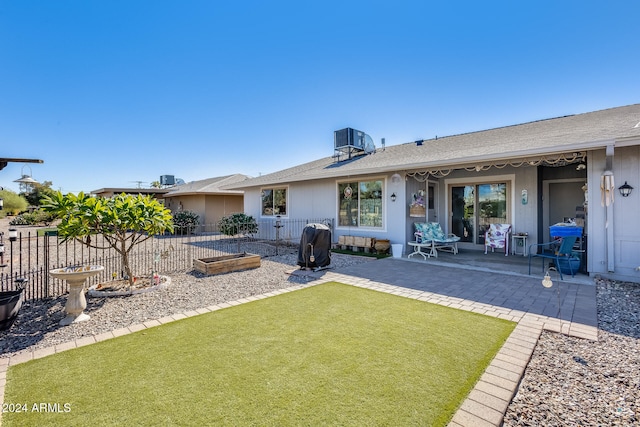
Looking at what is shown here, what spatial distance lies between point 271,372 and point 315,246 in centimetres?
438

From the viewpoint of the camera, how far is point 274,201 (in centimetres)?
1330

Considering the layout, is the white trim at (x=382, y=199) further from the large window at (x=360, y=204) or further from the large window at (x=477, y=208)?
the large window at (x=477, y=208)

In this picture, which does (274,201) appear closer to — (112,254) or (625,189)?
(112,254)

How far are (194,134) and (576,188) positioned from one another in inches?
711

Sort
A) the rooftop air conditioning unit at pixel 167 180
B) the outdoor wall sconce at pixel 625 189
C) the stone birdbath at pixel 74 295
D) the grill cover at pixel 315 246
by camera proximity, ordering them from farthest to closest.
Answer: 1. the rooftop air conditioning unit at pixel 167 180
2. the grill cover at pixel 315 246
3. the outdoor wall sconce at pixel 625 189
4. the stone birdbath at pixel 74 295

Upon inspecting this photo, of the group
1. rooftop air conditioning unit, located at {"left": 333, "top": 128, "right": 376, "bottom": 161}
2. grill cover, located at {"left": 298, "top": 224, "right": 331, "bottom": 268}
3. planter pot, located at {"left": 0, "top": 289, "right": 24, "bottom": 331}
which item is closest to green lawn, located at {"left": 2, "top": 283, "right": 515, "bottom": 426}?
planter pot, located at {"left": 0, "top": 289, "right": 24, "bottom": 331}

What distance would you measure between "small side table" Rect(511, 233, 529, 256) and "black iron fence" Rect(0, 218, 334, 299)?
5.87 metres

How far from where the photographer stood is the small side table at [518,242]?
8.45 meters

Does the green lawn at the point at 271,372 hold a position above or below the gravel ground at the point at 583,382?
above

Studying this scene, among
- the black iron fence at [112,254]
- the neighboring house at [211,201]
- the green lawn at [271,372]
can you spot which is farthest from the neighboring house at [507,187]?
the neighboring house at [211,201]

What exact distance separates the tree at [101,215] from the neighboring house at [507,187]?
5944 millimetres

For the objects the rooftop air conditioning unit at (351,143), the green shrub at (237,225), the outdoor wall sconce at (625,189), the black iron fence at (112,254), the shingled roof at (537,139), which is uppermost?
the rooftop air conditioning unit at (351,143)

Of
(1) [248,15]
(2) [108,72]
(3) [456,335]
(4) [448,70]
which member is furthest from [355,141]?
(3) [456,335]

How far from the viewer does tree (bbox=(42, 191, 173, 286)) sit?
4516 millimetres
